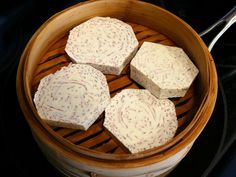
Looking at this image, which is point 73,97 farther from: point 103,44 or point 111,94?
point 103,44

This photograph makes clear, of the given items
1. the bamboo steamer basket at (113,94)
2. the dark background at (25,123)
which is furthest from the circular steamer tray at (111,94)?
the dark background at (25,123)

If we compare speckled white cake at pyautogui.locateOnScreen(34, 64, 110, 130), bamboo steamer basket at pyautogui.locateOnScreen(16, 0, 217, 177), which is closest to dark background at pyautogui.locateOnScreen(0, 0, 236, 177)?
bamboo steamer basket at pyautogui.locateOnScreen(16, 0, 217, 177)

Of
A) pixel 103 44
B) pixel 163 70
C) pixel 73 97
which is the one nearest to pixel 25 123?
pixel 73 97

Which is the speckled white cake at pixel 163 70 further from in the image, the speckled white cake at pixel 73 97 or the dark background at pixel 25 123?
the dark background at pixel 25 123

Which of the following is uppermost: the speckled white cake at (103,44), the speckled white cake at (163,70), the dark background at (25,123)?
the speckled white cake at (103,44)

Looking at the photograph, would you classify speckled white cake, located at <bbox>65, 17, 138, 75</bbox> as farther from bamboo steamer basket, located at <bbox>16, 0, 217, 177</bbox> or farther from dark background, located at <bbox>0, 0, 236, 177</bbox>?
dark background, located at <bbox>0, 0, 236, 177</bbox>

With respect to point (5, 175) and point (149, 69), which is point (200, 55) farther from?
point (5, 175)
